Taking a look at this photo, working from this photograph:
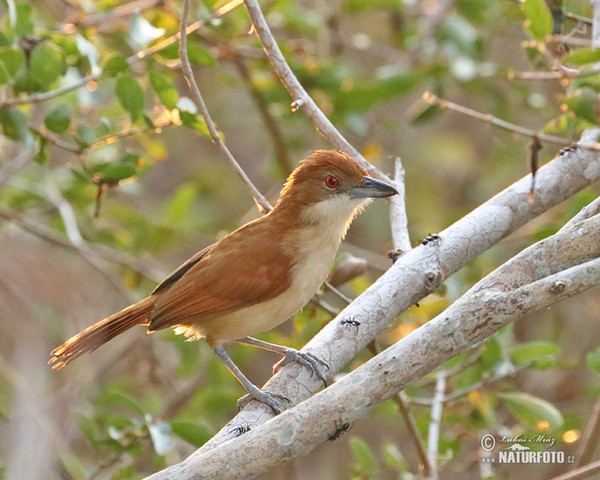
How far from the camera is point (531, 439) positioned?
13.2 ft

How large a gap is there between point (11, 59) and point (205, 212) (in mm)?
2949

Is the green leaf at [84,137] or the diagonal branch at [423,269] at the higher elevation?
the green leaf at [84,137]

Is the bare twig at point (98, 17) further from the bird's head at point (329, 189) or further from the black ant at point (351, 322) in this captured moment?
the black ant at point (351, 322)

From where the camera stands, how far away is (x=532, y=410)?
12.4ft

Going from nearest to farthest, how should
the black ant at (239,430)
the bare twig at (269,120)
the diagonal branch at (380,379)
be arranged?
the diagonal branch at (380,379) → the black ant at (239,430) → the bare twig at (269,120)

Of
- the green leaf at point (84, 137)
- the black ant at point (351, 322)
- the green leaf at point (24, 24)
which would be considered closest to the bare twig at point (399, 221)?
the black ant at point (351, 322)

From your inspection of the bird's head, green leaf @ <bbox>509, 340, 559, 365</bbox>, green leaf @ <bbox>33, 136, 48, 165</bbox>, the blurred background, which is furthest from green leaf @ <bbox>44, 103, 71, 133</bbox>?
green leaf @ <bbox>509, 340, 559, 365</bbox>

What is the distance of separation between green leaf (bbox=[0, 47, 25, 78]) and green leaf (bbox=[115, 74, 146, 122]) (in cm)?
44

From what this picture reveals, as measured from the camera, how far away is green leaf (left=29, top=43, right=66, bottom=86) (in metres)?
3.71

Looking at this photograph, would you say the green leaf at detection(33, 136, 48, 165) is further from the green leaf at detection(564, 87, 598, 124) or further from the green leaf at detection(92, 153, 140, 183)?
the green leaf at detection(564, 87, 598, 124)

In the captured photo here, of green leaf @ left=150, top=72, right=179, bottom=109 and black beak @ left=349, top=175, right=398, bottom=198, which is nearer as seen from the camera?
black beak @ left=349, top=175, right=398, bottom=198

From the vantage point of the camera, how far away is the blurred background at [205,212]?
3891 millimetres

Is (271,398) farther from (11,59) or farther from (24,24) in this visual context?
(24,24)

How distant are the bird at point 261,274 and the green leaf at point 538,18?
2.99ft
